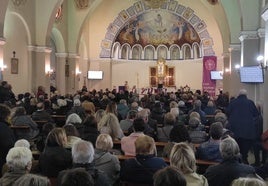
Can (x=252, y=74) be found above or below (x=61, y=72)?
below

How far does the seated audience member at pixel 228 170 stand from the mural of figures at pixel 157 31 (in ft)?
88.7

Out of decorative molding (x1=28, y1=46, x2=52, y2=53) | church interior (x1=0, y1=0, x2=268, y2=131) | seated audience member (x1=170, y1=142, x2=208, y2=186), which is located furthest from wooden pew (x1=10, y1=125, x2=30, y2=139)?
decorative molding (x1=28, y1=46, x2=52, y2=53)

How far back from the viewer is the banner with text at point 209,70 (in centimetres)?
2812

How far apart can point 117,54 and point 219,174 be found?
91.8 ft

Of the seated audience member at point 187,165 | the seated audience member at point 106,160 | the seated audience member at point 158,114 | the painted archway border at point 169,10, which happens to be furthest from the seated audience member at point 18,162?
the painted archway border at point 169,10

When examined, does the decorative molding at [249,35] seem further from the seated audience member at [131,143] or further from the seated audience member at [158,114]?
the seated audience member at [131,143]

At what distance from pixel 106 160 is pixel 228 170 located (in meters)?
1.67

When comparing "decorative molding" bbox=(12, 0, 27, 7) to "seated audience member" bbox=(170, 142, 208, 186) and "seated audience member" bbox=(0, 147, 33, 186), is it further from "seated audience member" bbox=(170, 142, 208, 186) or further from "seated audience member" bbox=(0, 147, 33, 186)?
"seated audience member" bbox=(170, 142, 208, 186)

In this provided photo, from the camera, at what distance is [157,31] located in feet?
108

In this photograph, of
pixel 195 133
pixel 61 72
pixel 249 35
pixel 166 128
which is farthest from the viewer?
pixel 61 72

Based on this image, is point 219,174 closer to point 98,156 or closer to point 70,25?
point 98,156

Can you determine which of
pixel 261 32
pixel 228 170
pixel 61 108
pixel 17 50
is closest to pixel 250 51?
pixel 261 32

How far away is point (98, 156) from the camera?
5.49 meters

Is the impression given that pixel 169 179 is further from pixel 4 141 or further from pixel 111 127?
pixel 111 127
